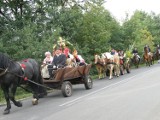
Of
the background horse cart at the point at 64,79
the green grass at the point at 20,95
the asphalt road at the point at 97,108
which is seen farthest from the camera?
the green grass at the point at 20,95

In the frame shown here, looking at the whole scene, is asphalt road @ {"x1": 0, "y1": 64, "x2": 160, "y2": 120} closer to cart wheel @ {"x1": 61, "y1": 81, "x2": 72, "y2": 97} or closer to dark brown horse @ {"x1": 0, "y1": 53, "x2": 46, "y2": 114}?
cart wheel @ {"x1": 61, "y1": 81, "x2": 72, "y2": 97}

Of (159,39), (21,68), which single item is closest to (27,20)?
(21,68)

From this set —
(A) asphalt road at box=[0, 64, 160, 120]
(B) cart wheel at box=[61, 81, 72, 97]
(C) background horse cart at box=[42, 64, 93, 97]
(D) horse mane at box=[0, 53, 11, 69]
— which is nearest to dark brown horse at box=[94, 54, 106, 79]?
(C) background horse cart at box=[42, 64, 93, 97]

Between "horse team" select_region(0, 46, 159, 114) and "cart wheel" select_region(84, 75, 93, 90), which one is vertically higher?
"horse team" select_region(0, 46, 159, 114)

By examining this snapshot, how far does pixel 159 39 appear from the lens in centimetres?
5675

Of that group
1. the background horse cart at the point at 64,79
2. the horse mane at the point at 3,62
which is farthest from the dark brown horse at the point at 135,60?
the horse mane at the point at 3,62

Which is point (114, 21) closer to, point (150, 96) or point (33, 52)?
point (33, 52)

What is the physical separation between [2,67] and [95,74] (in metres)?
16.6

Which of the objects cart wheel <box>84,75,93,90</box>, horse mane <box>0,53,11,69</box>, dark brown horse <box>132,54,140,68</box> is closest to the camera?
horse mane <box>0,53,11,69</box>

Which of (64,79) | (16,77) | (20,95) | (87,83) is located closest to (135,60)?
(87,83)

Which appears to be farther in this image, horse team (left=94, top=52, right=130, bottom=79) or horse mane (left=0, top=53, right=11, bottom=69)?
horse team (left=94, top=52, right=130, bottom=79)

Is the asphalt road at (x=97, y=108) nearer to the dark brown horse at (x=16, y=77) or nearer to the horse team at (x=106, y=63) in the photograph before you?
the dark brown horse at (x=16, y=77)

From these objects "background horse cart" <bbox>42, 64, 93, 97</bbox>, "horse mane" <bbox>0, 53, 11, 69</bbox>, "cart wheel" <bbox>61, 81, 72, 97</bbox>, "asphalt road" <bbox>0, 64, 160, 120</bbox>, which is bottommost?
"asphalt road" <bbox>0, 64, 160, 120</bbox>

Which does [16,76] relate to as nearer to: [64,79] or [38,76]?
Result: [38,76]
